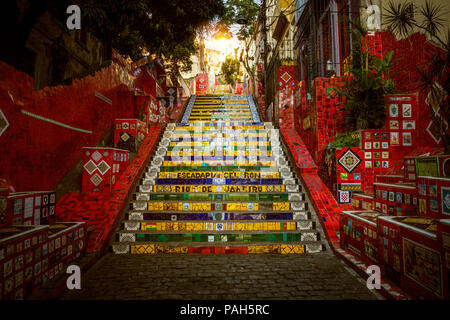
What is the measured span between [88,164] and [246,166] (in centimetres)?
328

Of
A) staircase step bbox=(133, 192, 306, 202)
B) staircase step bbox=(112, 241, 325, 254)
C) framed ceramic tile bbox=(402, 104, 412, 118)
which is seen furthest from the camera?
framed ceramic tile bbox=(402, 104, 412, 118)

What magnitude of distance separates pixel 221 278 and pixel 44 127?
13.0 ft

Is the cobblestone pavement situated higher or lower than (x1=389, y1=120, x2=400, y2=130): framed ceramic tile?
lower

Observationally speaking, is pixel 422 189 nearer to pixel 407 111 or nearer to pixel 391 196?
pixel 391 196

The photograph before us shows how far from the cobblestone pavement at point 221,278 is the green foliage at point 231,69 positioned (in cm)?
2819

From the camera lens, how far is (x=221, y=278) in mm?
3035

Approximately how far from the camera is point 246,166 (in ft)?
19.0

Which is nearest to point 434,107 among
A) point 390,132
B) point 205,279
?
point 390,132

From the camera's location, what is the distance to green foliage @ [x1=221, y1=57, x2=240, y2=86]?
2939 centimetres

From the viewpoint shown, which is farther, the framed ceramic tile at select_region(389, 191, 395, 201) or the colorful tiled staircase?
the colorful tiled staircase

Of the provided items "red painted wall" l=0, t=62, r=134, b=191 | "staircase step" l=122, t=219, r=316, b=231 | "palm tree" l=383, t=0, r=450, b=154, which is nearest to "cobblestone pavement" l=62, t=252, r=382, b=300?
"staircase step" l=122, t=219, r=316, b=231

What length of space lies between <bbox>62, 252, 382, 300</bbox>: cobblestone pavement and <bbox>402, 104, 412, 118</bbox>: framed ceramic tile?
A: 330 cm

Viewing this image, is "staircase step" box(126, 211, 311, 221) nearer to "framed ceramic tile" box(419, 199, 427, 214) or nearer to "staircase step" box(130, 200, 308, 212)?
"staircase step" box(130, 200, 308, 212)

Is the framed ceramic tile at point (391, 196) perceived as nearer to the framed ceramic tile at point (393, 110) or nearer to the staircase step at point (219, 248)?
the staircase step at point (219, 248)
